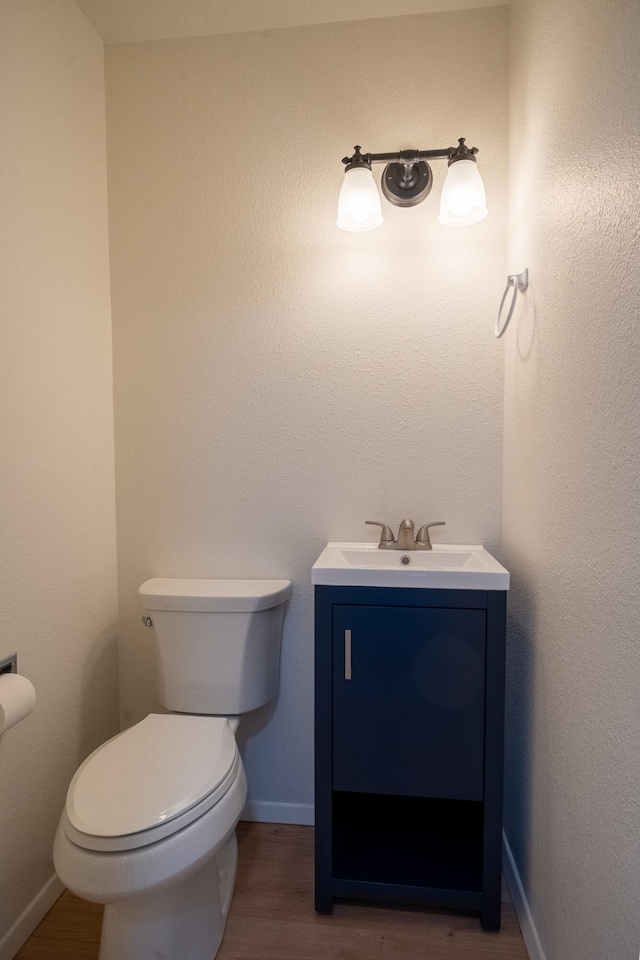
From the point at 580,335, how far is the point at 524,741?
102 centimetres

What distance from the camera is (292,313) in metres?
1.66

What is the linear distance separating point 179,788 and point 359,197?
155cm

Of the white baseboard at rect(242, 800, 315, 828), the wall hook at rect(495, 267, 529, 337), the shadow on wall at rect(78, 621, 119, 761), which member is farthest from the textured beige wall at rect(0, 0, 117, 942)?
the wall hook at rect(495, 267, 529, 337)

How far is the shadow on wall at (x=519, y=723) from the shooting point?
1.33 metres

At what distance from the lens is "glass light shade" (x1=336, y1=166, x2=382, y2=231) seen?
1.46m

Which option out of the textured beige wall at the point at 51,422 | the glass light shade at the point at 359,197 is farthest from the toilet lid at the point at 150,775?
the glass light shade at the point at 359,197

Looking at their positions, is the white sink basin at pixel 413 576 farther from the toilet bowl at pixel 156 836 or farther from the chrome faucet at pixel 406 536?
the toilet bowl at pixel 156 836

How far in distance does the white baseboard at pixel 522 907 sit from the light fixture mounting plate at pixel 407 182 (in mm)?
1895

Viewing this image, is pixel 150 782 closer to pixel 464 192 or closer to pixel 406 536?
pixel 406 536

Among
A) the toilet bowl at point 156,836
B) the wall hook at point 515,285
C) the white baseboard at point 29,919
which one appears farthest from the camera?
the wall hook at point 515,285

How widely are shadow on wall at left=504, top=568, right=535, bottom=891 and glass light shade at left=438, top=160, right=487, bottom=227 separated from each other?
1.05 m

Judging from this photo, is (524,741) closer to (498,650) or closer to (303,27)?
(498,650)

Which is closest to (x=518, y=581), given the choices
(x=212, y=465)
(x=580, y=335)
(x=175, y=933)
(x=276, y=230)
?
(x=580, y=335)

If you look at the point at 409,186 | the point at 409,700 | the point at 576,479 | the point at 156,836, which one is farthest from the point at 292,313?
the point at 156,836
